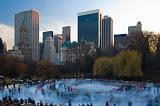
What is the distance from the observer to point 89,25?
187 m

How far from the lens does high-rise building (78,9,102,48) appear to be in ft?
613

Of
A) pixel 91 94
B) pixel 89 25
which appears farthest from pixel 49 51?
pixel 91 94

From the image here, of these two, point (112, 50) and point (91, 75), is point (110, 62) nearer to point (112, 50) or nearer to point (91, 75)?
point (91, 75)

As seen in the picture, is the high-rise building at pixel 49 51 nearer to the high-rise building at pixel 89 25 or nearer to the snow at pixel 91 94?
the high-rise building at pixel 89 25

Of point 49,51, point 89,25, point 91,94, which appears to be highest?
point 89,25

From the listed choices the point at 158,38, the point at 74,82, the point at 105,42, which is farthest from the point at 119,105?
the point at 105,42

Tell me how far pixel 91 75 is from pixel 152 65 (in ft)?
51.2

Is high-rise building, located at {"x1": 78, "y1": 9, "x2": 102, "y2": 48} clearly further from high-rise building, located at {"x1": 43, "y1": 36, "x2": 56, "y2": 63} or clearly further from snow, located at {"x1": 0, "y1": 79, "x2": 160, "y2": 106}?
snow, located at {"x1": 0, "y1": 79, "x2": 160, "y2": 106}

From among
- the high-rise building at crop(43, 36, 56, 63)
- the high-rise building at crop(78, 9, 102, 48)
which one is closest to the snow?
the high-rise building at crop(78, 9, 102, 48)

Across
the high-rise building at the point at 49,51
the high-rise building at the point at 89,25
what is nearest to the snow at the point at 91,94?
the high-rise building at the point at 89,25

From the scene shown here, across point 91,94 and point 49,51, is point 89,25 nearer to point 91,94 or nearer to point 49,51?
point 49,51

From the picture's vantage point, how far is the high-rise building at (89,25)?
187 meters

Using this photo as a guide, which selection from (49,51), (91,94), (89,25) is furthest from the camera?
(49,51)

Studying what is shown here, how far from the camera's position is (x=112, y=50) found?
7719cm
